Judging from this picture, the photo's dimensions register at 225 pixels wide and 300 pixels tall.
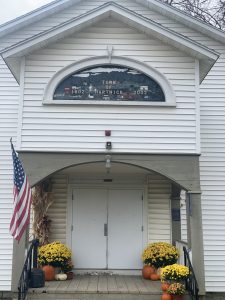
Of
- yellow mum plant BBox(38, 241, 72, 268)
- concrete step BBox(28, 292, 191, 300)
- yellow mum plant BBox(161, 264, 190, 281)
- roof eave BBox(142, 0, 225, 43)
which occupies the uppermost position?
roof eave BBox(142, 0, 225, 43)

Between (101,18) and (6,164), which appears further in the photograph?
(6,164)

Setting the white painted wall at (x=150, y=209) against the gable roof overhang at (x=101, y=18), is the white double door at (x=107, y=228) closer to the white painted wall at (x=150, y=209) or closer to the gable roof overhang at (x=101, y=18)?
the white painted wall at (x=150, y=209)

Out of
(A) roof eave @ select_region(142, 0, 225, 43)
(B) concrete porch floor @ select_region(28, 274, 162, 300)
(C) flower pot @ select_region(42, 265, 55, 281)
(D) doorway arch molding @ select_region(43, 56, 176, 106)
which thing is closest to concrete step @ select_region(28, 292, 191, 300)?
(B) concrete porch floor @ select_region(28, 274, 162, 300)

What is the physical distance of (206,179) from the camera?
10.4 m

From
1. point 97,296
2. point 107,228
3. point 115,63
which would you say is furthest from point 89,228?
point 115,63

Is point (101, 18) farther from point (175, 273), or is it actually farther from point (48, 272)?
point (48, 272)

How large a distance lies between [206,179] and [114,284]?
3552 millimetres

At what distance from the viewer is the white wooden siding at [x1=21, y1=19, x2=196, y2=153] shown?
8.41 m

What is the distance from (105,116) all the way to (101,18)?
2.15 meters

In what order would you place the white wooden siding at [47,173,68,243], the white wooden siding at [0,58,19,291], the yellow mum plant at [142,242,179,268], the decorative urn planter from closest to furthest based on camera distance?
1. the decorative urn planter
2. the yellow mum plant at [142,242,179,268]
3. the white wooden siding at [0,58,19,291]
4. the white wooden siding at [47,173,68,243]

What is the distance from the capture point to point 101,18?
883cm

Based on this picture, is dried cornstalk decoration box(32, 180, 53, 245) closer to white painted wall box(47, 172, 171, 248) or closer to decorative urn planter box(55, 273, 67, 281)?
white painted wall box(47, 172, 171, 248)

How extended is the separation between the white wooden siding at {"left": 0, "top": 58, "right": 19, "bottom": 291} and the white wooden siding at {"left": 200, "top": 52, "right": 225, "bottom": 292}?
4.82m

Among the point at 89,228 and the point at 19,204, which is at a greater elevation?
the point at 19,204
